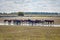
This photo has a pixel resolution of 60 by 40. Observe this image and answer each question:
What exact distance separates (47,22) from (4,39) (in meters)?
22.7

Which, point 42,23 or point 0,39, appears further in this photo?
point 42,23

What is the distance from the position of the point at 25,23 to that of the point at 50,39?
22.6 metres

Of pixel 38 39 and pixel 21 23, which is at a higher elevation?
pixel 38 39

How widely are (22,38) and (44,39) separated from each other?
2245mm

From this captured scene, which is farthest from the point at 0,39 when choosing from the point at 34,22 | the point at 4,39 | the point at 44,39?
the point at 34,22

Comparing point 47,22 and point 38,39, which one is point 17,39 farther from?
point 47,22

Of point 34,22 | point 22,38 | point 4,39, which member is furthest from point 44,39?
point 34,22

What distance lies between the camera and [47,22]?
4719cm

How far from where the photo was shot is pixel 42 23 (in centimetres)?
4612

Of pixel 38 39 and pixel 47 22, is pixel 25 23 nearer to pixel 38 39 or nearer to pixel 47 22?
pixel 47 22

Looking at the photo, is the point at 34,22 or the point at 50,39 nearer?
the point at 50,39

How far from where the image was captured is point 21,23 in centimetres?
4697

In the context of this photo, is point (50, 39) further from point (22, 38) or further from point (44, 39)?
point (22, 38)

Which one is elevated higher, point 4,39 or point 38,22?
point 4,39
